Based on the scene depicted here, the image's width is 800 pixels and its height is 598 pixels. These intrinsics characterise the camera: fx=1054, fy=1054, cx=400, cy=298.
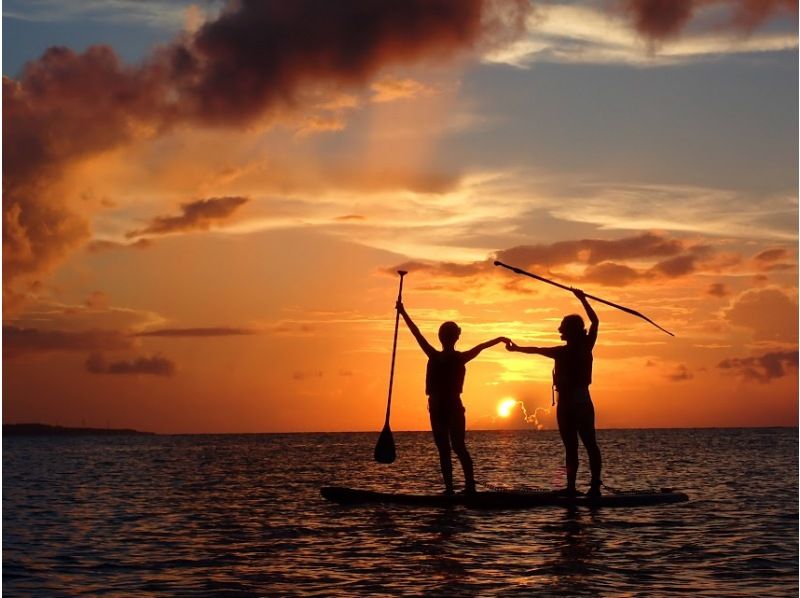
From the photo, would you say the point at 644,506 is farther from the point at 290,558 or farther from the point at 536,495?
the point at 290,558

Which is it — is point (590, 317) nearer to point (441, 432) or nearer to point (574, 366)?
point (574, 366)

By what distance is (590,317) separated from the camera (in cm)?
1797

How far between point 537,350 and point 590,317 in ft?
3.80

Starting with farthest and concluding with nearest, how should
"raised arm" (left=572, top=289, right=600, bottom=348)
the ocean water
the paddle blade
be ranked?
the paddle blade
"raised arm" (left=572, top=289, right=600, bottom=348)
the ocean water

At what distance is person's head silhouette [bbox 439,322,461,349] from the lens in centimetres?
1877

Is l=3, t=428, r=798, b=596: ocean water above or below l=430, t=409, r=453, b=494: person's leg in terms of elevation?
below

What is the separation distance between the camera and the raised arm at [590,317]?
18.0m

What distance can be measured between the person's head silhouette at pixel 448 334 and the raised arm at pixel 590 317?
222 centimetres

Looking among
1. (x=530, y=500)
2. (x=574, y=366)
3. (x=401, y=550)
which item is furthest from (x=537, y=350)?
(x=401, y=550)

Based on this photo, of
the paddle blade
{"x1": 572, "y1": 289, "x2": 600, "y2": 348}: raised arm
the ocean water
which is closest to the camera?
the ocean water

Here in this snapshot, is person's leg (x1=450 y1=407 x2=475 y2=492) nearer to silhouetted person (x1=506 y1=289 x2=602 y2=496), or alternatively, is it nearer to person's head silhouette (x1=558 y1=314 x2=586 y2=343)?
silhouetted person (x1=506 y1=289 x2=602 y2=496)

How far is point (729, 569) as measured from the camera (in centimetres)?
1335

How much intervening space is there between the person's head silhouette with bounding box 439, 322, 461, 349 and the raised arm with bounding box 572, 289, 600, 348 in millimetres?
2225

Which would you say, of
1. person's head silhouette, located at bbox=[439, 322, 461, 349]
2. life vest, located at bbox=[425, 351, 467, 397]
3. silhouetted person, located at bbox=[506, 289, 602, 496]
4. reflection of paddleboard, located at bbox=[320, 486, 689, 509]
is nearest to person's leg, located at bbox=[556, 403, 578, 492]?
silhouetted person, located at bbox=[506, 289, 602, 496]
